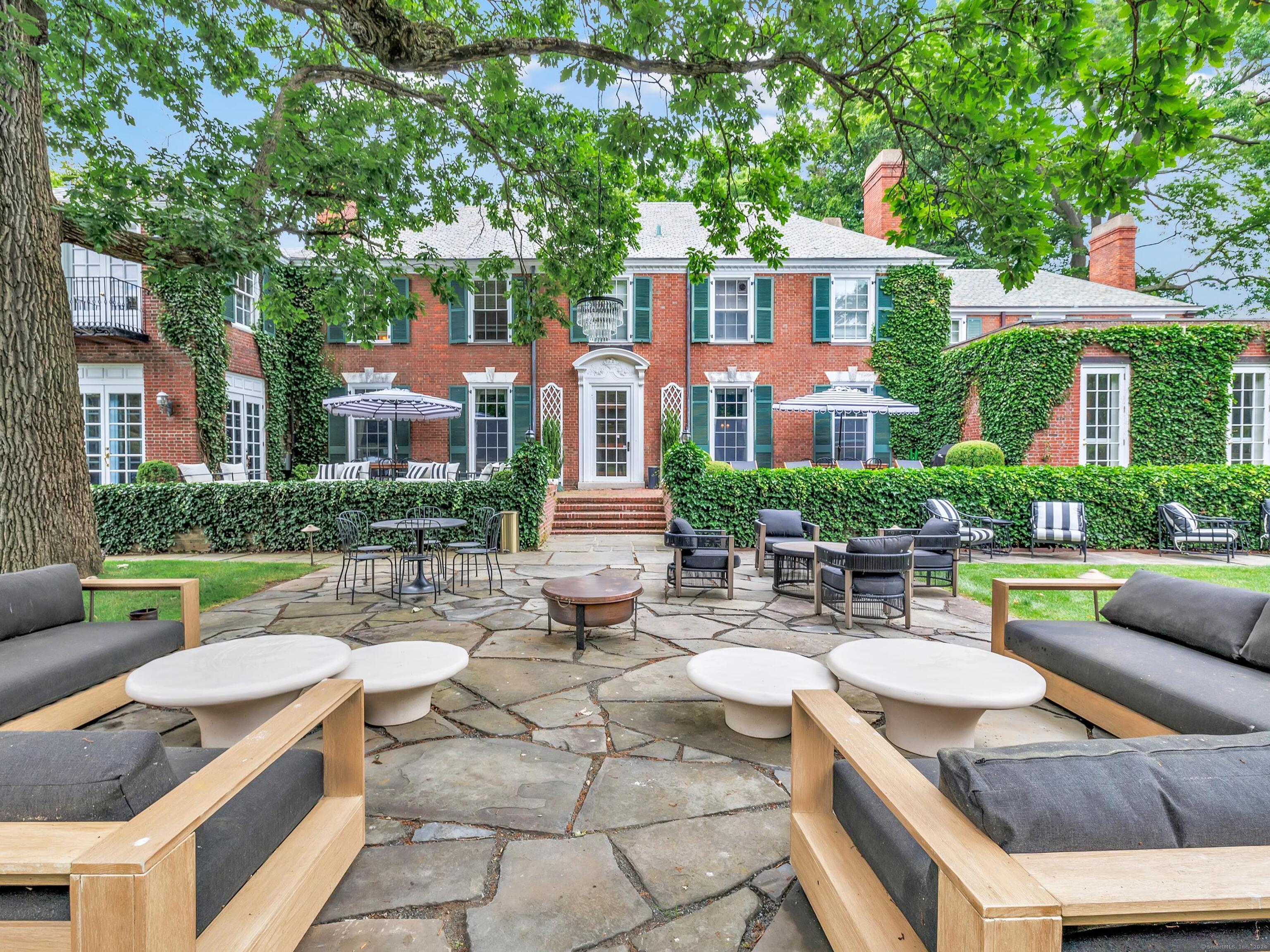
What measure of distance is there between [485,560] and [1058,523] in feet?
29.4

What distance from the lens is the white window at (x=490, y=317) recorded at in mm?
15102

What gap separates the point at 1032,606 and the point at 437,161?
27.8 feet

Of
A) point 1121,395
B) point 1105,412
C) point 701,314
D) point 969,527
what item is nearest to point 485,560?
point 969,527

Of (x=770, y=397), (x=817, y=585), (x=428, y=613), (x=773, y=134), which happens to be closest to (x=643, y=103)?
(x=773, y=134)

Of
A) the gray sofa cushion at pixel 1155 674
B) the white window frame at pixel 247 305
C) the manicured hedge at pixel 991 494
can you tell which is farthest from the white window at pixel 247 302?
the gray sofa cushion at pixel 1155 674

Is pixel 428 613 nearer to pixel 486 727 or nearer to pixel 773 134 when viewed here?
pixel 486 727

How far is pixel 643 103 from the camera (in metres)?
5.64

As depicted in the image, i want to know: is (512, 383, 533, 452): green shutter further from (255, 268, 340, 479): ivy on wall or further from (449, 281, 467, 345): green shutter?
(255, 268, 340, 479): ivy on wall

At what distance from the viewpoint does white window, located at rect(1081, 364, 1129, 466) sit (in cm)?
1286

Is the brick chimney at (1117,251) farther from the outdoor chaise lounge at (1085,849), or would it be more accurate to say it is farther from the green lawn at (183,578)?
the green lawn at (183,578)

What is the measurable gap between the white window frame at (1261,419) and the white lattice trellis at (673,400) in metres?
11.4

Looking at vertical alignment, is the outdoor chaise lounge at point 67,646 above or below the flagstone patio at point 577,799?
above

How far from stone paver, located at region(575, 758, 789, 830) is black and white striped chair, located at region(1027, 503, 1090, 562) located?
28.9 ft

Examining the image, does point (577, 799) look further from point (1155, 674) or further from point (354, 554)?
point (354, 554)
